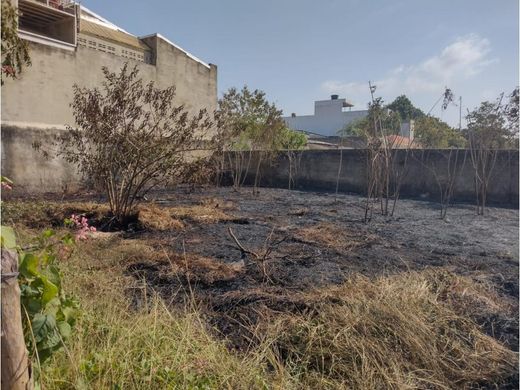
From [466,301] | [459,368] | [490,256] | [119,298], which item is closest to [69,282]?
[119,298]

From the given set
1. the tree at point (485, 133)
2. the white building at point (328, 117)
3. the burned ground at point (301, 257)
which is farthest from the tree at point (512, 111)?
the white building at point (328, 117)

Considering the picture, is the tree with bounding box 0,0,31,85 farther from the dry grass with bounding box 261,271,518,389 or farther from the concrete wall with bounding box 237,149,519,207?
the concrete wall with bounding box 237,149,519,207

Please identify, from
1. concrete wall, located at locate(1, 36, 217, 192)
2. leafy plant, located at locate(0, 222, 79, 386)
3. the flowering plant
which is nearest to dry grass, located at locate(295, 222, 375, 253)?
the flowering plant

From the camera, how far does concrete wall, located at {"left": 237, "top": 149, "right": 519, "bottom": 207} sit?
8.94m

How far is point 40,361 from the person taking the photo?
135 centimetres

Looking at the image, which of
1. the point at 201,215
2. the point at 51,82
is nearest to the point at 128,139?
the point at 201,215

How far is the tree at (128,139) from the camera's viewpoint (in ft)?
16.7

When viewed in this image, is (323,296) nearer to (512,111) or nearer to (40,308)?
(40,308)

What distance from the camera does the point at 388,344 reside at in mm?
1919

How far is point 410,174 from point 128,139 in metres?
8.30

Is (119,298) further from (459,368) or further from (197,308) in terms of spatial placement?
(459,368)

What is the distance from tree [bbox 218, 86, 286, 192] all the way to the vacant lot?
608cm

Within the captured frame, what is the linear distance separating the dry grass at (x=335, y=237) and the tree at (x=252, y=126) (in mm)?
5328

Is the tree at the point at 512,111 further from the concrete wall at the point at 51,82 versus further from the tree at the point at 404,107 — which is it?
the tree at the point at 404,107
